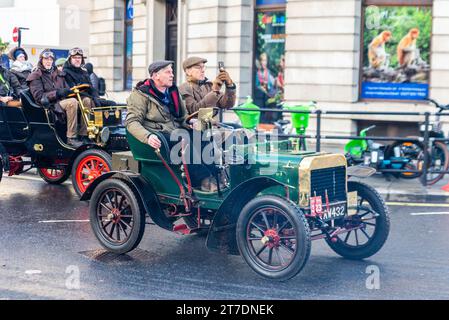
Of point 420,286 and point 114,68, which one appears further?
point 114,68

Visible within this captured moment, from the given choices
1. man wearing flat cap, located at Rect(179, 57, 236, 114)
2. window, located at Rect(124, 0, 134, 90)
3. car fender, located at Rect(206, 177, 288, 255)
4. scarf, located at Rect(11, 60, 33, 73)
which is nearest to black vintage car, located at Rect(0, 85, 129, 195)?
man wearing flat cap, located at Rect(179, 57, 236, 114)

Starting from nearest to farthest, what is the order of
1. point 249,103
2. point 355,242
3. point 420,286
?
point 420,286 → point 355,242 → point 249,103

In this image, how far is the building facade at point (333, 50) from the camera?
17.4 m

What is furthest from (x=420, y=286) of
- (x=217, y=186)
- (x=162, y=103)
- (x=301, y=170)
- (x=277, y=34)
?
(x=277, y=34)

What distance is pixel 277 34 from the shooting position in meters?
20.0

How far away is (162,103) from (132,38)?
18.5 m

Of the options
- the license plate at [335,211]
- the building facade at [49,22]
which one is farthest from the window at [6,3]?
the license plate at [335,211]

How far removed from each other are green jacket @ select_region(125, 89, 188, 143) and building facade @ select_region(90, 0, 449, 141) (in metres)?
10.9

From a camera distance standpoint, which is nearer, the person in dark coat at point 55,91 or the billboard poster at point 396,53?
the person in dark coat at point 55,91

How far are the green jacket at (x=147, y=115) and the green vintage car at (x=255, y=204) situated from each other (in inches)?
7.1

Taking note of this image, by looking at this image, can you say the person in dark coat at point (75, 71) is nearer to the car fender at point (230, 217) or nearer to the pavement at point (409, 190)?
the pavement at point (409, 190)

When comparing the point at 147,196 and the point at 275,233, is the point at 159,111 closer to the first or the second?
the point at 147,196

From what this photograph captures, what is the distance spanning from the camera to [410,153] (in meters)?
12.8

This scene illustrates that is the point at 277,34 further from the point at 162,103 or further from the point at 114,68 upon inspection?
the point at 162,103
